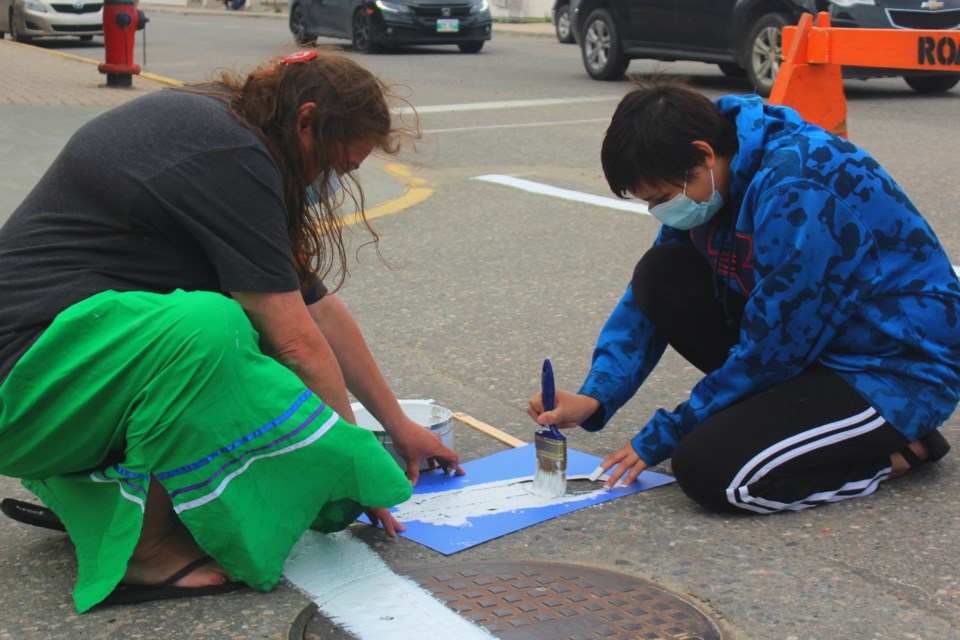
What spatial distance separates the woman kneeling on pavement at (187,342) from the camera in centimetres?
228

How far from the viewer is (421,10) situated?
1535 cm

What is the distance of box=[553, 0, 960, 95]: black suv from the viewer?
9.70 meters

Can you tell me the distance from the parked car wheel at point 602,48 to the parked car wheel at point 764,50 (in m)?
1.76

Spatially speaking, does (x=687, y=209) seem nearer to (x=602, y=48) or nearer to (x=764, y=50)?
(x=764, y=50)

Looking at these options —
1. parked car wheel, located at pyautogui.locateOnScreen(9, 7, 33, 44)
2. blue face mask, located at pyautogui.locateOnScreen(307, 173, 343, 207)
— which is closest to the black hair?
blue face mask, located at pyautogui.locateOnScreen(307, 173, 343, 207)

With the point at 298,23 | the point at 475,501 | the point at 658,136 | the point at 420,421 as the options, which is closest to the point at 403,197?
the point at 420,421

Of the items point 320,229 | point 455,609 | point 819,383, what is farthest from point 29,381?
point 819,383

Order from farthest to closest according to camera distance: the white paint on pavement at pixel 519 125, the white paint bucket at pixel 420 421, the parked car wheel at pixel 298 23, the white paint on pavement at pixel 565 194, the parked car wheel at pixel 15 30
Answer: the parked car wheel at pixel 15 30
the parked car wheel at pixel 298 23
the white paint on pavement at pixel 519 125
the white paint on pavement at pixel 565 194
the white paint bucket at pixel 420 421

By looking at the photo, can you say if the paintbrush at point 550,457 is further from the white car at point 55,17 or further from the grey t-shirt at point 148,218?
the white car at point 55,17

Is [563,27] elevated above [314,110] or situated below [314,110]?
below

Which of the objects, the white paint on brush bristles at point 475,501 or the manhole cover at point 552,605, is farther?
the white paint on brush bristles at point 475,501

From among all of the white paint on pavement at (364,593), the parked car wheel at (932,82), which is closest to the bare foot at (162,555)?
the white paint on pavement at (364,593)

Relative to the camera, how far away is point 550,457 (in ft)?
9.61

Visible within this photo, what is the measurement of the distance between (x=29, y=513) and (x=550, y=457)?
1.20 m
